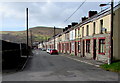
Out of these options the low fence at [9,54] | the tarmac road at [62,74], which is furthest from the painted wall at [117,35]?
the low fence at [9,54]

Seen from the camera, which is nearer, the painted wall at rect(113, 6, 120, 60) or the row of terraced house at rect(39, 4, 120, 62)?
the painted wall at rect(113, 6, 120, 60)

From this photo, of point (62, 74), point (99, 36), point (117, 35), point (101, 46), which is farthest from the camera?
point (99, 36)

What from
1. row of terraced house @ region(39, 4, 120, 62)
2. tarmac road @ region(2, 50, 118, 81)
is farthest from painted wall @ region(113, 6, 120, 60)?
tarmac road @ region(2, 50, 118, 81)

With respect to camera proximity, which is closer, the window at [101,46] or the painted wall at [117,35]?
the painted wall at [117,35]

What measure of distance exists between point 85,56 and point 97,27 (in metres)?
7.25

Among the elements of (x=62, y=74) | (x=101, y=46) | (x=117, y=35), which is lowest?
(x=62, y=74)

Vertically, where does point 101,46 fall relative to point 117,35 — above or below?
below

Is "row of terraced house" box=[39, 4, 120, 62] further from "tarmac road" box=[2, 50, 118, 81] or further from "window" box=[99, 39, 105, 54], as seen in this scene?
"tarmac road" box=[2, 50, 118, 81]

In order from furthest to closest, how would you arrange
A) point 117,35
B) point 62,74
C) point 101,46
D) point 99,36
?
1. point 99,36
2. point 101,46
3. point 117,35
4. point 62,74

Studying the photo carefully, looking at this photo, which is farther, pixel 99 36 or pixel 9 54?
pixel 99 36

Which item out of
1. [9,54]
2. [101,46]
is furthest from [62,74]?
[101,46]

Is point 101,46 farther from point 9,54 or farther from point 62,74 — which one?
point 9,54

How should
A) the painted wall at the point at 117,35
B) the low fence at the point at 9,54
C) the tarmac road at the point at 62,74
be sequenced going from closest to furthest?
the tarmac road at the point at 62,74, the low fence at the point at 9,54, the painted wall at the point at 117,35

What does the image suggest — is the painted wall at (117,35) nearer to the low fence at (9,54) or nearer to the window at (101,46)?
the window at (101,46)
